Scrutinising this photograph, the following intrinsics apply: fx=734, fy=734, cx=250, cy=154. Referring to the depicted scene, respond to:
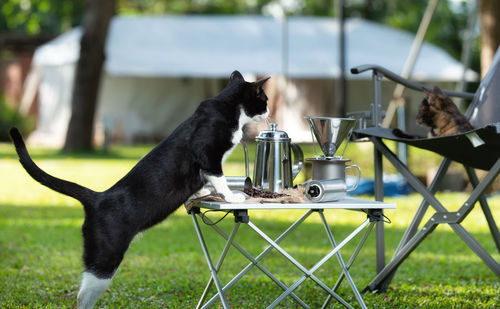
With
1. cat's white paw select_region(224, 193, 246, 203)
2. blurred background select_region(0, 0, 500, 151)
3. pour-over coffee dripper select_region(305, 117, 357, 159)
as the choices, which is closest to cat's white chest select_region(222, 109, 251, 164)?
cat's white paw select_region(224, 193, 246, 203)

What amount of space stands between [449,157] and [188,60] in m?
13.9

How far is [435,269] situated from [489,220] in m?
0.88

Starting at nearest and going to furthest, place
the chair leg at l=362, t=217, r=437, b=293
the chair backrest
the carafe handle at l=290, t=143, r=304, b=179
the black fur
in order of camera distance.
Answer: the black fur
the carafe handle at l=290, t=143, r=304, b=179
the chair leg at l=362, t=217, r=437, b=293
the chair backrest

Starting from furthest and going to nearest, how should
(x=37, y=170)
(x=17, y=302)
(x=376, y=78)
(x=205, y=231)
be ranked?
(x=205, y=231) → (x=376, y=78) → (x=17, y=302) → (x=37, y=170)

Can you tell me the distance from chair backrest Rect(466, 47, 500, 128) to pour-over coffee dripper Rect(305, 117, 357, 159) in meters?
1.20

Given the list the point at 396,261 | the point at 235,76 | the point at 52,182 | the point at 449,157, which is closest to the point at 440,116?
the point at 449,157

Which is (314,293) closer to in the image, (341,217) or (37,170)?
(37,170)

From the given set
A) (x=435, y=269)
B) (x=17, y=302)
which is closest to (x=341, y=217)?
(x=435, y=269)

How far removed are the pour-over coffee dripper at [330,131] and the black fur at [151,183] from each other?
1.08ft

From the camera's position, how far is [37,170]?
8.75 ft

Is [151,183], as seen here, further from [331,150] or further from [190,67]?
[190,67]

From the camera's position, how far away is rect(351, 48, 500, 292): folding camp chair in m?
3.10

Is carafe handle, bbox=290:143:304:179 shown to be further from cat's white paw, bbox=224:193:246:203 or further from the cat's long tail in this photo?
the cat's long tail

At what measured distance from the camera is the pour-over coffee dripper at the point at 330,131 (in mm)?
3041
